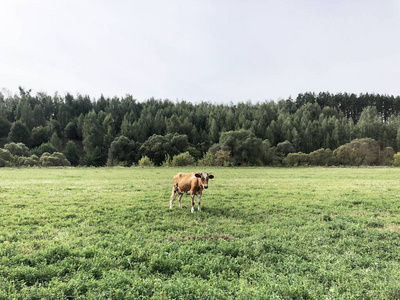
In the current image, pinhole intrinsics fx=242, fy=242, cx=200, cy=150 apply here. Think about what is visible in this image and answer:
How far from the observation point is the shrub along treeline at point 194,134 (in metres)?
76.0

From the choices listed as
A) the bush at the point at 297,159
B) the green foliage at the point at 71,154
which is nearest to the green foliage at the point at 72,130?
the green foliage at the point at 71,154

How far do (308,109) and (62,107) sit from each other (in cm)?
14051

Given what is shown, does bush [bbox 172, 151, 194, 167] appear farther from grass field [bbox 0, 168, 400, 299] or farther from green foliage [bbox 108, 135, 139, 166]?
grass field [bbox 0, 168, 400, 299]

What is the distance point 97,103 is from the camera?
153 m

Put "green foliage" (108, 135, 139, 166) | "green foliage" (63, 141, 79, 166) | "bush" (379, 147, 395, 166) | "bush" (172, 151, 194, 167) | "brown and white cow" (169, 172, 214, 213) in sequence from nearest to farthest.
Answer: "brown and white cow" (169, 172, 214, 213), "bush" (172, 151, 194, 167), "bush" (379, 147, 395, 166), "green foliage" (108, 135, 139, 166), "green foliage" (63, 141, 79, 166)

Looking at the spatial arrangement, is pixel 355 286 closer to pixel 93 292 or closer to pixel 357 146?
pixel 93 292

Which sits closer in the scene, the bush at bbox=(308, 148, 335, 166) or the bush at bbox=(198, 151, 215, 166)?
the bush at bbox=(198, 151, 215, 166)

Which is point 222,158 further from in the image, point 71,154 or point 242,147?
point 71,154

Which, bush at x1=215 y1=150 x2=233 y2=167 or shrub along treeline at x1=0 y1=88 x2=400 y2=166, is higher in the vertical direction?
shrub along treeline at x1=0 y1=88 x2=400 y2=166

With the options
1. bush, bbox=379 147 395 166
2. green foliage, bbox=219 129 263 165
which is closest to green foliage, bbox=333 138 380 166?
bush, bbox=379 147 395 166

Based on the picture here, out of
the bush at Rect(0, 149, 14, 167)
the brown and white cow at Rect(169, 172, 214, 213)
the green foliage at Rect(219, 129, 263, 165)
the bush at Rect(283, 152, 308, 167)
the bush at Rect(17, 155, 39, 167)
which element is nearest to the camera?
the brown and white cow at Rect(169, 172, 214, 213)

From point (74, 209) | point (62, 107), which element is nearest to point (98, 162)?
point (62, 107)

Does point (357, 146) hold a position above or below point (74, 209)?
above

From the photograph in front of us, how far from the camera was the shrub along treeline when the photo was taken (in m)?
76.0
